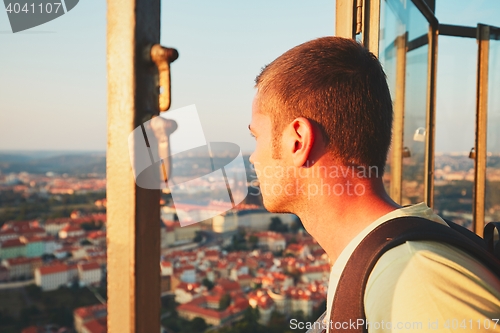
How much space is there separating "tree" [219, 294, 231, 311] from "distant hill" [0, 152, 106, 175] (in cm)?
189

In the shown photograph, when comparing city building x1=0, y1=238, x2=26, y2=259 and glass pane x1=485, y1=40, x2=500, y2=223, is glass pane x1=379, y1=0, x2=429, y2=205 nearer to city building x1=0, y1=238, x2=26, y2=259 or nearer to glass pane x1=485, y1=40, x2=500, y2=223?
glass pane x1=485, y1=40, x2=500, y2=223

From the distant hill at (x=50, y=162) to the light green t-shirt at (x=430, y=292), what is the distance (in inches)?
31.9

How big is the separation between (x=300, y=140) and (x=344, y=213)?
20cm

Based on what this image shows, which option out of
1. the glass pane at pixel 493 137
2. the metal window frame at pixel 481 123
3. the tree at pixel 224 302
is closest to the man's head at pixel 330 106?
the tree at pixel 224 302

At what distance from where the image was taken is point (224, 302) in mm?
3180

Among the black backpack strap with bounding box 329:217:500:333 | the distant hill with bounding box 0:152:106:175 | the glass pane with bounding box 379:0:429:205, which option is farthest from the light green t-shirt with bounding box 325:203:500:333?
the glass pane with bounding box 379:0:429:205

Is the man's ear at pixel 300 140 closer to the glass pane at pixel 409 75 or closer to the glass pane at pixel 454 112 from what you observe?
the glass pane at pixel 409 75

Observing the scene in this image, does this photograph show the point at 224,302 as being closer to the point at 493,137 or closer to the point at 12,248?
the point at 12,248

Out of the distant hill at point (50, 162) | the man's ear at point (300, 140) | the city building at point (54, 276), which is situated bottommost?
the city building at point (54, 276)

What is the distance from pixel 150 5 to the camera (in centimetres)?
72

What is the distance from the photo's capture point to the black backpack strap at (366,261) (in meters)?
0.76

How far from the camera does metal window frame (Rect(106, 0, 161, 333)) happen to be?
0.69 metres

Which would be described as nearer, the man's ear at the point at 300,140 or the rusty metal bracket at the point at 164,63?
the rusty metal bracket at the point at 164,63

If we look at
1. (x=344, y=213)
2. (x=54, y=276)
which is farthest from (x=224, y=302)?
(x=344, y=213)
